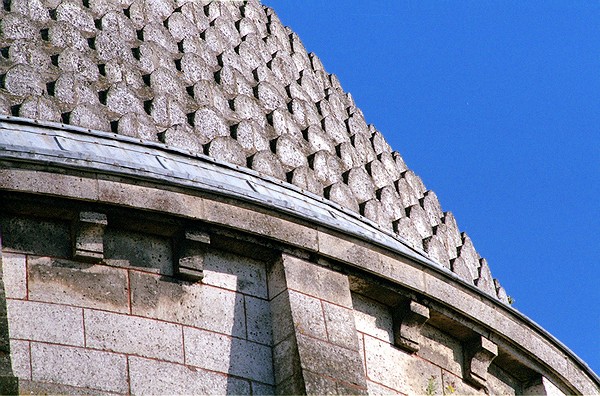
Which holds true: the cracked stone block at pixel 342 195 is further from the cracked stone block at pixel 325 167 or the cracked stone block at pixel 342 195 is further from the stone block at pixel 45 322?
the stone block at pixel 45 322

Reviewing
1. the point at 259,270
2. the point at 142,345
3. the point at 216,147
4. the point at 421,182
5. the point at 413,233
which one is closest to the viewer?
the point at 142,345

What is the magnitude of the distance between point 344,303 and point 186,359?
69.7 inches

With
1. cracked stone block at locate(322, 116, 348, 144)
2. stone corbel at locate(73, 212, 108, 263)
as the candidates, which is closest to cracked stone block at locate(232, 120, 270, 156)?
cracked stone block at locate(322, 116, 348, 144)

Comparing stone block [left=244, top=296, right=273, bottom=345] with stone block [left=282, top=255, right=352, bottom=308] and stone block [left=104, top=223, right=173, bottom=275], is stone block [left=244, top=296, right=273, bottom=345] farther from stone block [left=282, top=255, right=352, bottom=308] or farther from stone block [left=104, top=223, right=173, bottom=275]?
stone block [left=104, top=223, right=173, bottom=275]

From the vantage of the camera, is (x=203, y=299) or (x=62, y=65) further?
(x=62, y=65)

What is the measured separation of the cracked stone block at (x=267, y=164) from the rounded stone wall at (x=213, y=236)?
19 millimetres

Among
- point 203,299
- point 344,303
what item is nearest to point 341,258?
point 344,303

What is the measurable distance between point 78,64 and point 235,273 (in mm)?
2809

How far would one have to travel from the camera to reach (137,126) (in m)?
17.8

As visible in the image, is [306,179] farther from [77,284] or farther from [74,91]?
[77,284]

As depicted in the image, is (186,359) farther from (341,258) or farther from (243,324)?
(341,258)

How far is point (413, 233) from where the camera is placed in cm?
1959

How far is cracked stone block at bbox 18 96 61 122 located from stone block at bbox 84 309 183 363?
2281 mm

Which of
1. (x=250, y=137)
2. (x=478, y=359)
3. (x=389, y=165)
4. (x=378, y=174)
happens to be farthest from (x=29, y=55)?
(x=478, y=359)
